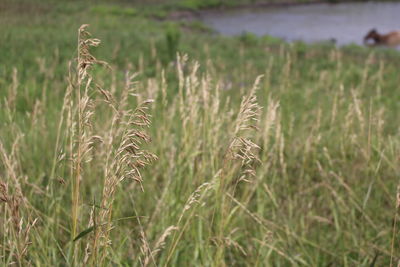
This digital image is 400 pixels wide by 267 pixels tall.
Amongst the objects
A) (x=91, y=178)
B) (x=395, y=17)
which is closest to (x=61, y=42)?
(x=91, y=178)

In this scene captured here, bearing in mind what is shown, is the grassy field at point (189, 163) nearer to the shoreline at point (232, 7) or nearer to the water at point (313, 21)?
the water at point (313, 21)

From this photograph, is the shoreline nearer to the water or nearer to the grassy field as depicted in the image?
the water

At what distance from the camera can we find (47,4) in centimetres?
2027

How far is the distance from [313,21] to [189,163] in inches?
764

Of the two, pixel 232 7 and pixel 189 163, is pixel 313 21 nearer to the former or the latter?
pixel 232 7

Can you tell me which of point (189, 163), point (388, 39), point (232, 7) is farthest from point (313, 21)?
point (189, 163)

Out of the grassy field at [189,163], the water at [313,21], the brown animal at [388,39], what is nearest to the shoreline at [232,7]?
the water at [313,21]

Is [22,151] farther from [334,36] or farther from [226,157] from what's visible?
[334,36]

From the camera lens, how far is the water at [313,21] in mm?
18484

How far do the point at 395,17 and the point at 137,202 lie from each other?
73.4ft

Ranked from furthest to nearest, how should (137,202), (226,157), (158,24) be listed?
(158,24) → (137,202) → (226,157)

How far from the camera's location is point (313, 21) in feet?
70.5

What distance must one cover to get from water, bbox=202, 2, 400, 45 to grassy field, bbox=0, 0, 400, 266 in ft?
15.8

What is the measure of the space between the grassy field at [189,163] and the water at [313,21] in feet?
15.8
